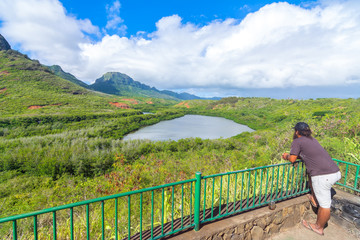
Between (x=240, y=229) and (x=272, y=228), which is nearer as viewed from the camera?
(x=240, y=229)

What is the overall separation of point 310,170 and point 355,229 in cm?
151

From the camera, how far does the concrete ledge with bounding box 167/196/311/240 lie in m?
2.65

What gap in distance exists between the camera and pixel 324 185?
282 centimetres

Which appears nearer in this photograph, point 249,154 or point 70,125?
point 249,154

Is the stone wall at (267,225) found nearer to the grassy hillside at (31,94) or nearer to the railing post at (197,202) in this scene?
the railing post at (197,202)

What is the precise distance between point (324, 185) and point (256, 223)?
121 centimetres

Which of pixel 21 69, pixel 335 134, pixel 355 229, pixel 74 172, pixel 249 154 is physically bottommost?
pixel 74 172

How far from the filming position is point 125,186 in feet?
21.9

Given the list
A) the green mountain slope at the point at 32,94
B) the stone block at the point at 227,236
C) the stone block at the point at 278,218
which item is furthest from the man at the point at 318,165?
the green mountain slope at the point at 32,94

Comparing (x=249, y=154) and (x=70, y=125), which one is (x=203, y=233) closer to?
(x=249, y=154)

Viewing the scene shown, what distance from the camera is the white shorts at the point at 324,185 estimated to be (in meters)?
2.76

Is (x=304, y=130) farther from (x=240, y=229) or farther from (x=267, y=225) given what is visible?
(x=240, y=229)

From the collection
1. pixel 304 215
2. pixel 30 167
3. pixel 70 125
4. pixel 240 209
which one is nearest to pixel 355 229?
pixel 304 215

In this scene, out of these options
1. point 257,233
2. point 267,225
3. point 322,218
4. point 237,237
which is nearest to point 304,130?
point 322,218
